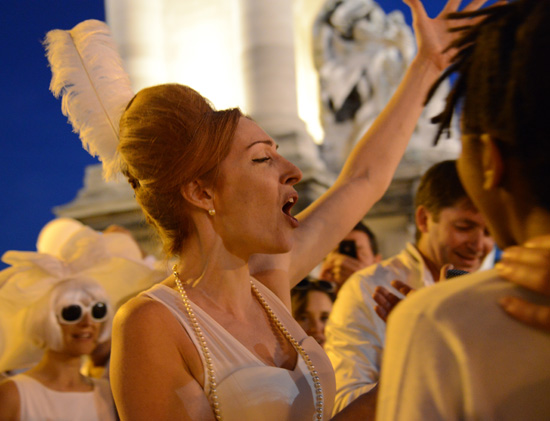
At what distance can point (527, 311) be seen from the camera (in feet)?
2.45

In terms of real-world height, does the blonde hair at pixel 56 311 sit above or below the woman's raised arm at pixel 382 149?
below

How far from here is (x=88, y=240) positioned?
329 cm

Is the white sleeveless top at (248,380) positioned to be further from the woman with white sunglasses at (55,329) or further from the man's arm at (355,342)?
the woman with white sunglasses at (55,329)

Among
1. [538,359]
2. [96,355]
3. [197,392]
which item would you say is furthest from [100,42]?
[96,355]

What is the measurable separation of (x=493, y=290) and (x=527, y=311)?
0.14 feet

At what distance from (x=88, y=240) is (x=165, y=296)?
6.33 feet

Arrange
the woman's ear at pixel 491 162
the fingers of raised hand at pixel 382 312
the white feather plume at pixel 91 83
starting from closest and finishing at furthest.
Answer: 1. the woman's ear at pixel 491 162
2. the fingers of raised hand at pixel 382 312
3. the white feather plume at pixel 91 83

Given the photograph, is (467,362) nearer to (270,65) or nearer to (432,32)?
(432,32)

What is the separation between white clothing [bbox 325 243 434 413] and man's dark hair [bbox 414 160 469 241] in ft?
A: 1.14

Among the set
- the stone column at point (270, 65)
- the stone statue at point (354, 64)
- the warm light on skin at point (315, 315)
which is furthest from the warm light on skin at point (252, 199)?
the stone statue at point (354, 64)

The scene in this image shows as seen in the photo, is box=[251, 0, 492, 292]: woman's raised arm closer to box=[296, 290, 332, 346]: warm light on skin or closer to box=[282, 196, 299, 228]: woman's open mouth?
box=[282, 196, 299, 228]: woman's open mouth

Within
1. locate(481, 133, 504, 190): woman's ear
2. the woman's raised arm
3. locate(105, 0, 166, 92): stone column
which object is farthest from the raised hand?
locate(105, 0, 166, 92): stone column

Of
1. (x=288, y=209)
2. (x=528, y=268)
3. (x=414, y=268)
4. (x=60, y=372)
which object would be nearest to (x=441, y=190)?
(x=414, y=268)

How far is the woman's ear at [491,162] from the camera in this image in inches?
32.9
